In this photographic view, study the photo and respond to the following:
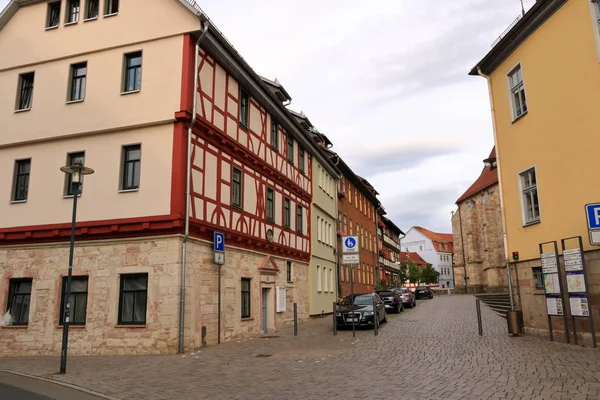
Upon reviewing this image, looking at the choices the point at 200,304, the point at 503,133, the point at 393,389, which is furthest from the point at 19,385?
the point at 503,133

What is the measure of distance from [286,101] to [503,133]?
13.8 meters

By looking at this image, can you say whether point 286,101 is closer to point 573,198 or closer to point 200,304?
point 200,304

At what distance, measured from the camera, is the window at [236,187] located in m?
19.1

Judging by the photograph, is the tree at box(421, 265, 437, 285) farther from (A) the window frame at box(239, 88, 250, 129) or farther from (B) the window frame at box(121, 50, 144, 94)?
(B) the window frame at box(121, 50, 144, 94)

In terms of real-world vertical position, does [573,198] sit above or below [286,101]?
below

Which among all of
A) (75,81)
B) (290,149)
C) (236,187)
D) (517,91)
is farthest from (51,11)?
(517,91)

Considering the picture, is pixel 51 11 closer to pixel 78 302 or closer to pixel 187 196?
pixel 187 196

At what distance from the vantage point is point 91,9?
1800 cm

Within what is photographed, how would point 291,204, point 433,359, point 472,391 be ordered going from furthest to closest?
point 291,204, point 433,359, point 472,391

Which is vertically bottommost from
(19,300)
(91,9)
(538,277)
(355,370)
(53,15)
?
(355,370)

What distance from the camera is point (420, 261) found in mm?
117438

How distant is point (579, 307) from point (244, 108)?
13817mm

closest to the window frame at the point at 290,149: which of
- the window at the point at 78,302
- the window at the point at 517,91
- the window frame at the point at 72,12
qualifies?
the window frame at the point at 72,12

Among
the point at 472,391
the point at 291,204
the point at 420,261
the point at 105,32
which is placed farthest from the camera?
the point at 420,261
